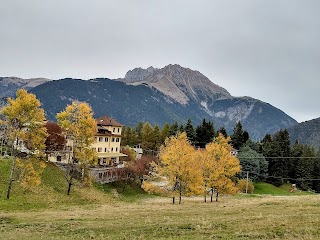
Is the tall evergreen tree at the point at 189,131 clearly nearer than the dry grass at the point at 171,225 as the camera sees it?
No

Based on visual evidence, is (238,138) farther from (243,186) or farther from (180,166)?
(180,166)

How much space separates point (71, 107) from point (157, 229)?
32.6 m

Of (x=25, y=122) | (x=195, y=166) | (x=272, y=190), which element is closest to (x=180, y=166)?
(x=195, y=166)

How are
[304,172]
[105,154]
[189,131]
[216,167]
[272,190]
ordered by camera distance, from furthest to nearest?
[189,131], [304,172], [272,190], [105,154], [216,167]

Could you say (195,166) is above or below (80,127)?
below

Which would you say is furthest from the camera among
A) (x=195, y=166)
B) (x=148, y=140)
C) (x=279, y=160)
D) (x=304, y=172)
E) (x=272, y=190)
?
(x=148, y=140)

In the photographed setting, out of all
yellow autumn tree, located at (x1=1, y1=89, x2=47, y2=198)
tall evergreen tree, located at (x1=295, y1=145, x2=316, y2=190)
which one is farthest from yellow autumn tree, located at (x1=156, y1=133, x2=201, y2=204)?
tall evergreen tree, located at (x1=295, y1=145, x2=316, y2=190)

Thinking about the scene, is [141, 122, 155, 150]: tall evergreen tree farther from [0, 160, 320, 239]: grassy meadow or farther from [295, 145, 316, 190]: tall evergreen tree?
[0, 160, 320, 239]: grassy meadow

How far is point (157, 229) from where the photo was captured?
2497 cm

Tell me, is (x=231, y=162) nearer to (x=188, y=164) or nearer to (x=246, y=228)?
(x=188, y=164)

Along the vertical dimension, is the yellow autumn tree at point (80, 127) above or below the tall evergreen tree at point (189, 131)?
below

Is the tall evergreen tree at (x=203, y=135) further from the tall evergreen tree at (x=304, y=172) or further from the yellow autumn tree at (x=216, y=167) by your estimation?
the yellow autumn tree at (x=216, y=167)

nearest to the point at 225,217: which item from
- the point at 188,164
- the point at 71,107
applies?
the point at 188,164

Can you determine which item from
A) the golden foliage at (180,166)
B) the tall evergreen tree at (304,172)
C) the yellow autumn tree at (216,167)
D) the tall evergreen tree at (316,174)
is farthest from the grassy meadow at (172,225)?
the tall evergreen tree at (316,174)
